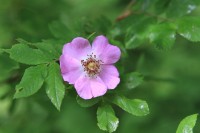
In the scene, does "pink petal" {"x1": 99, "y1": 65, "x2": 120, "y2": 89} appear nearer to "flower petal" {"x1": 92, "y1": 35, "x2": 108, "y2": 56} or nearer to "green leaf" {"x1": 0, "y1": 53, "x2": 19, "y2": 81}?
"flower petal" {"x1": 92, "y1": 35, "x2": 108, "y2": 56}

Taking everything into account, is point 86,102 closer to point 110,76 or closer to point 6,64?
point 110,76

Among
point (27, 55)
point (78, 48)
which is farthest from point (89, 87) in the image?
point (27, 55)

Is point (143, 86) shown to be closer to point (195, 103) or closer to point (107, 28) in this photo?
point (195, 103)

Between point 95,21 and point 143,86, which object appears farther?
point 143,86

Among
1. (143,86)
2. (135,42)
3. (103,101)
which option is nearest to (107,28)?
(135,42)

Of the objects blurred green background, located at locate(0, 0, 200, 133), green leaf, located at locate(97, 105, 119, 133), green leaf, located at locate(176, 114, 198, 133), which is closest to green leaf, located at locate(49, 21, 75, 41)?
green leaf, located at locate(97, 105, 119, 133)

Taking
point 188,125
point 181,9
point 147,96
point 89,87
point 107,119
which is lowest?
point 147,96

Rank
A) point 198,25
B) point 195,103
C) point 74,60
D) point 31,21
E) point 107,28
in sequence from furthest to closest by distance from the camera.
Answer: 1. point 195,103
2. point 31,21
3. point 107,28
4. point 198,25
5. point 74,60
